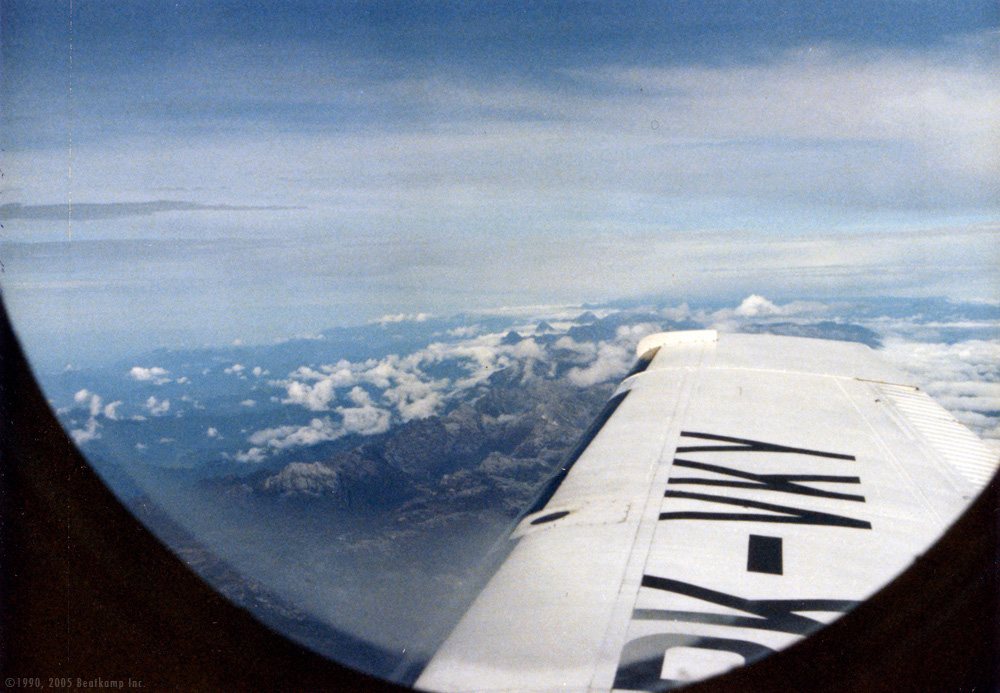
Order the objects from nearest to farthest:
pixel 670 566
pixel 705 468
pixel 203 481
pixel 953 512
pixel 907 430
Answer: pixel 670 566, pixel 953 512, pixel 705 468, pixel 907 430, pixel 203 481

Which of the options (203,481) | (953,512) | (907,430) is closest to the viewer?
(953,512)

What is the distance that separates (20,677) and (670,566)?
104 inches

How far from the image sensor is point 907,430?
179 inches

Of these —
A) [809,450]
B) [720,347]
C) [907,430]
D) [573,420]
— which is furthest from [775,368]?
[573,420]

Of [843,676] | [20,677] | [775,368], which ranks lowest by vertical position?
[20,677]

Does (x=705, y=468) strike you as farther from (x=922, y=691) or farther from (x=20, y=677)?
(x=20, y=677)

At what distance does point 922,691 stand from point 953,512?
1317mm

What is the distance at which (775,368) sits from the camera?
5.88 metres

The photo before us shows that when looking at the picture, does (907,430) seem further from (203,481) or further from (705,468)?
(203,481)

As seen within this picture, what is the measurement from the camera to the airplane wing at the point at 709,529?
2.14 metres

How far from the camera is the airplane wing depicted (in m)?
2.14

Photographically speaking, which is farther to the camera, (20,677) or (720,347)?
(720,347)

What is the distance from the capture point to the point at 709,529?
3.04m

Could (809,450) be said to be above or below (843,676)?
above
